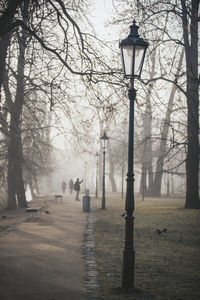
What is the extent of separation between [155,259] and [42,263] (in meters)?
2.61

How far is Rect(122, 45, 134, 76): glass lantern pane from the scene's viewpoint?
267 inches

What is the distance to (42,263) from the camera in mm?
8148

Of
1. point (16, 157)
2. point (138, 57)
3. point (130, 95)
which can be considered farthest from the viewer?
point (16, 157)

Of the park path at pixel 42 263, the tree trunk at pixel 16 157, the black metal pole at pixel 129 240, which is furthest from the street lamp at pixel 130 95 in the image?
the tree trunk at pixel 16 157

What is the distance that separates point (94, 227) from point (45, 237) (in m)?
2.97

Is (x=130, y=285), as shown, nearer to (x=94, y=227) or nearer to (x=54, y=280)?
(x=54, y=280)

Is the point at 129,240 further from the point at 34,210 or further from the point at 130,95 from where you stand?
the point at 34,210

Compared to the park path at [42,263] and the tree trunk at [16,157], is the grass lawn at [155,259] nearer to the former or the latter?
the park path at [42,263]

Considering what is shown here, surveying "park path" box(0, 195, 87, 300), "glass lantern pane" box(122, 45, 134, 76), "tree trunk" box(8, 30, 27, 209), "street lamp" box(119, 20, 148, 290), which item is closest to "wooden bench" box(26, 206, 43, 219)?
"park path" box(0, 195, 87, 300)

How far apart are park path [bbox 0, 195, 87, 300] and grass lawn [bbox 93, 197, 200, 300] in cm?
51

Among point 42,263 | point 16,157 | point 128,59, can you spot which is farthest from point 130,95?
point 16,157

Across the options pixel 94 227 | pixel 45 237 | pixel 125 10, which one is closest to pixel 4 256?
pixel 45 237

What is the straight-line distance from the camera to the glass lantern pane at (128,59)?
677 centimetres

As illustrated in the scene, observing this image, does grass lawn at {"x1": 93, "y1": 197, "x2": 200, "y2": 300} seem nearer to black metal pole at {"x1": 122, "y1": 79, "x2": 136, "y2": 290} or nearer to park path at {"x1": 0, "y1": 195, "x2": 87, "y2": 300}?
black metal pole at {"x1": 122, "y1": 79, "x2": 136, "y2": 290}
